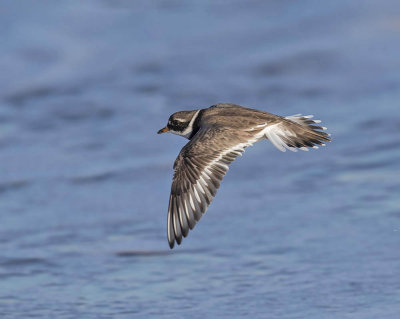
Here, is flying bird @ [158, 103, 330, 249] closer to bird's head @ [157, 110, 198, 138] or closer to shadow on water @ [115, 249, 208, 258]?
bird's head @ [157, 110, 198, 138]

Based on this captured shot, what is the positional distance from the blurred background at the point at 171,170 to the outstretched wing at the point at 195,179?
65cm

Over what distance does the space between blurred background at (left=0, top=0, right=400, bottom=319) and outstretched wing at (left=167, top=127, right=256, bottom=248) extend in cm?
65

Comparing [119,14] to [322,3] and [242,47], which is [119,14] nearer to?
[242,47]

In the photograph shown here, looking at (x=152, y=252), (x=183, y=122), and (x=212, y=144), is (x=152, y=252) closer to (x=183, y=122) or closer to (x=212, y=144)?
(x=183, y=122)

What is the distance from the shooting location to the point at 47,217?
733 centimetres

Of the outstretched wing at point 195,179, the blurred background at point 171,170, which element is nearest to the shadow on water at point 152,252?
the blurred background at point 171,170

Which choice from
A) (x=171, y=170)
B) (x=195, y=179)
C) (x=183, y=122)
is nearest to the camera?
(x=195, y=179)

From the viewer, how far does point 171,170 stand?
26.2ft

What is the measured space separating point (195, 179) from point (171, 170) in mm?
2285

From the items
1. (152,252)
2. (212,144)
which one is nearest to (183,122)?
(212,144)

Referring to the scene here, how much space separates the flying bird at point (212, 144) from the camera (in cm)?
567

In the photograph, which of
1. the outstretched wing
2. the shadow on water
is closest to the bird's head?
the outstretched wing

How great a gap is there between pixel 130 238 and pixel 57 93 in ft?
10.2

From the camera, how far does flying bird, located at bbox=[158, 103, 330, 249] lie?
567 centimetres
